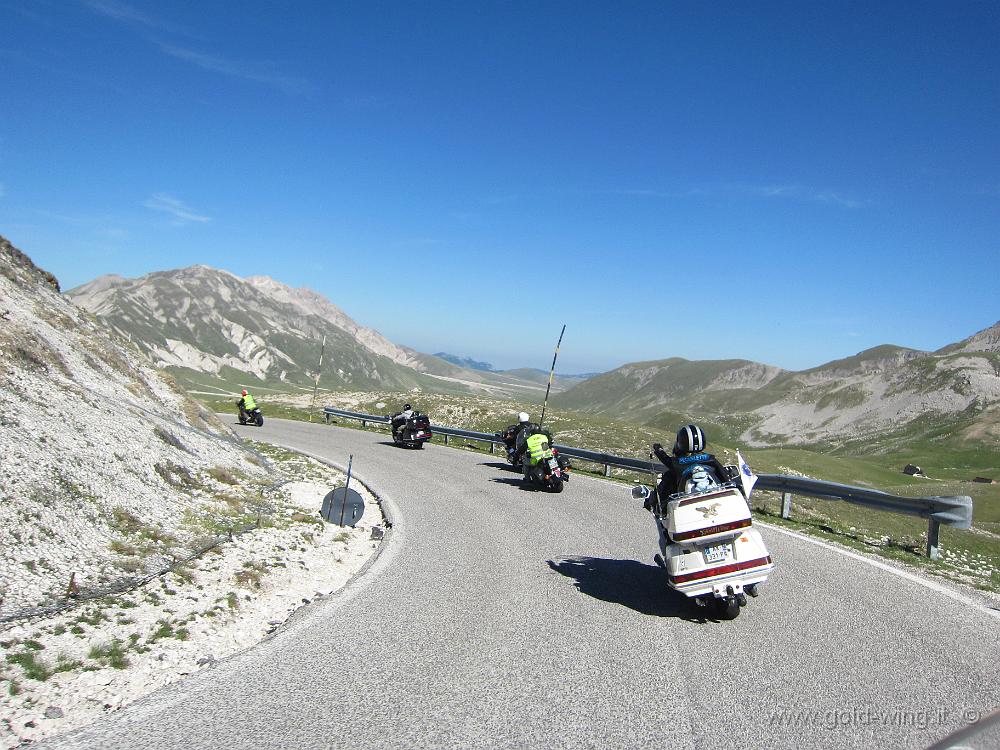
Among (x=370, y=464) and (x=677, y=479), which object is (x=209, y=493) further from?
(x=370, y=464)

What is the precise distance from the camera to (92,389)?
37.9ft

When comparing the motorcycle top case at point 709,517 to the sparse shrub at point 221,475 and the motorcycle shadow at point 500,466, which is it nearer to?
the sparse shrub at point 221,475

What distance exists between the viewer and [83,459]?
28.0 feet

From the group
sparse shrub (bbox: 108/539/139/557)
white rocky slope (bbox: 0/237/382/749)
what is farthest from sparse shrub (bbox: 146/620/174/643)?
sparse shrub (bbox: 108/539/139/557)

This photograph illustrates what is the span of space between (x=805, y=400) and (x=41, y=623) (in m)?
202

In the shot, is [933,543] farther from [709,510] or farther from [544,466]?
[544,466]

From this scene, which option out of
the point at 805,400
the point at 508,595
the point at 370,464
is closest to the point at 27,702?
the point at 508,595

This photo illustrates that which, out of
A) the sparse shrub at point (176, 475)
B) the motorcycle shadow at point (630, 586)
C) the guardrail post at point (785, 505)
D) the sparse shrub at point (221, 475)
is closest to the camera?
the motorcycle shadow at point (630, 586)

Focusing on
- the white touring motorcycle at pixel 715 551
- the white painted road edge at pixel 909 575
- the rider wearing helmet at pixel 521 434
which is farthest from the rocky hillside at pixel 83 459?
the white painted road edge at pixel 909 575

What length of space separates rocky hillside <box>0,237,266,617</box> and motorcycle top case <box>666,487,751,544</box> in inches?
225

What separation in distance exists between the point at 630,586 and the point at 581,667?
8.99 ft

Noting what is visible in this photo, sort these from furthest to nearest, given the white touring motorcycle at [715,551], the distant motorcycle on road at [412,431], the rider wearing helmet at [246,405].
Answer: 1. the rider wearing helmet at [246,405]
2. the distant motorcycle on road at [412,431]
3. the white touring motorcycle at [715,551]

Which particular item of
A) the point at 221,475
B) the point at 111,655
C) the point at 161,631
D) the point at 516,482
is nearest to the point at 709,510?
the point at 161,631

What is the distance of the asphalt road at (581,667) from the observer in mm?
4223
